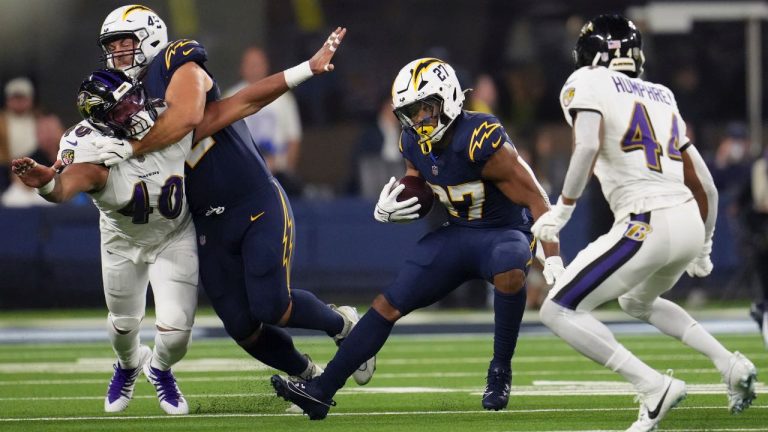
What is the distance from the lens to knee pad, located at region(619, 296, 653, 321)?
6176 mm

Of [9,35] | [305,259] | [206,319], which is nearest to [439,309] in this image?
[305,259]

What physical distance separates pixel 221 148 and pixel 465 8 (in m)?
7.80

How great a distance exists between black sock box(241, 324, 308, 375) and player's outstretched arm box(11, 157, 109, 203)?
3.24 ft

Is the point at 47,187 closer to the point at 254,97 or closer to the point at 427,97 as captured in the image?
the point at 254,97

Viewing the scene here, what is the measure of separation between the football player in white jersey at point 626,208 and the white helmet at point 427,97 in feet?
2.06

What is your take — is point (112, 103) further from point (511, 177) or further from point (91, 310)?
point (91, 310)

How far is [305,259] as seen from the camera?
508 inches

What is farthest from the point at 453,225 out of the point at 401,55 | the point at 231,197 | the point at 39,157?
the point at 401,55

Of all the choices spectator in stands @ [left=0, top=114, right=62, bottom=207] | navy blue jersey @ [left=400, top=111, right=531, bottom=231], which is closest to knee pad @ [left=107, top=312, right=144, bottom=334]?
navy blue jersey @ [left=400, top=111, right=531, bottom=231]

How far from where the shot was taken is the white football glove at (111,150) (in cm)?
616

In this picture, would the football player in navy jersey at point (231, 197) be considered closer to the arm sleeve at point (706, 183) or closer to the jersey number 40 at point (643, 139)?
the jersey number 40 at point (643, 139)

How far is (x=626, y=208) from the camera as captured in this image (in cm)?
581

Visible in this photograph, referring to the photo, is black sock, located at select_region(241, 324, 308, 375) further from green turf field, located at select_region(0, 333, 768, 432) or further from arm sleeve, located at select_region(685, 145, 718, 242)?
arm sleeve, located at select_region(685, 145, 718, 242)

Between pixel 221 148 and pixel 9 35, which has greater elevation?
pixel 221 148
